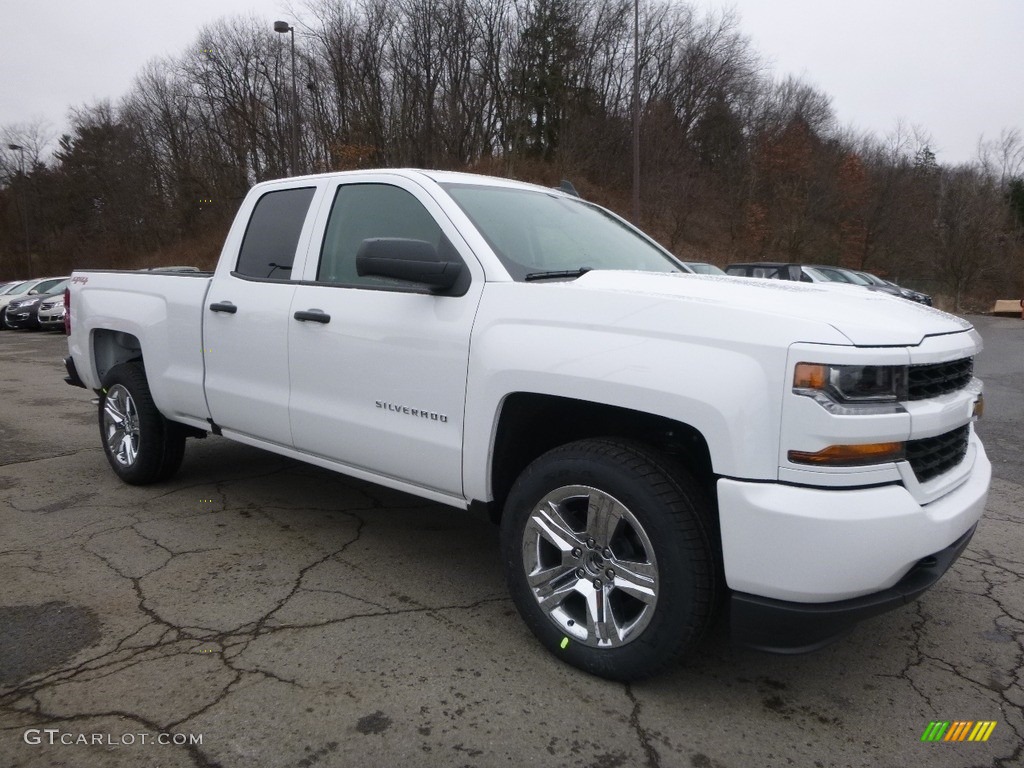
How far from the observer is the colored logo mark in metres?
2.45

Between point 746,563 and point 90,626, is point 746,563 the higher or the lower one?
the higher one

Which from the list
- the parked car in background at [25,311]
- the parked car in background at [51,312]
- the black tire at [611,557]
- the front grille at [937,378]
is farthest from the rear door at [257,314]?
the parked car in background at [25,311]

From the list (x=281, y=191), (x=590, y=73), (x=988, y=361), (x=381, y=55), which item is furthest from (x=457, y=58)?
(x=281, y=191)

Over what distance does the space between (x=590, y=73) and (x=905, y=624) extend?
44982mm

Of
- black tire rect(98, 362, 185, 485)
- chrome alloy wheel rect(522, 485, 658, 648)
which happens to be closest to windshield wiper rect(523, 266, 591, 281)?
chrome alloy wheel rect(522, 485, 658, 648)

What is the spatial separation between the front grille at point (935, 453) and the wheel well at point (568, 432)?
63 cm

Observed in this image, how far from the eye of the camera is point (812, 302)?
2.54 m

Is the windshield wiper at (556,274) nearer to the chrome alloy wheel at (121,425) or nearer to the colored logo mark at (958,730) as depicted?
the colored logo mark at (958,730)

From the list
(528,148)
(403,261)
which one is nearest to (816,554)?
(403,261)

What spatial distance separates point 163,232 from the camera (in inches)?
1881

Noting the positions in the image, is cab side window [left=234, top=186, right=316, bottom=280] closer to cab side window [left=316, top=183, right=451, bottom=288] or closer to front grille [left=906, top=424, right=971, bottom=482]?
cab side window [left=316, top=183, right=451, bottom=288]

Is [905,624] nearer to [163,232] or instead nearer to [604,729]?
[604,729]

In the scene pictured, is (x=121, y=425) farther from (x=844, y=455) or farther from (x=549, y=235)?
(x=844, y=455)

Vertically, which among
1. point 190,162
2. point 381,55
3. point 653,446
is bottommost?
point 653,446
